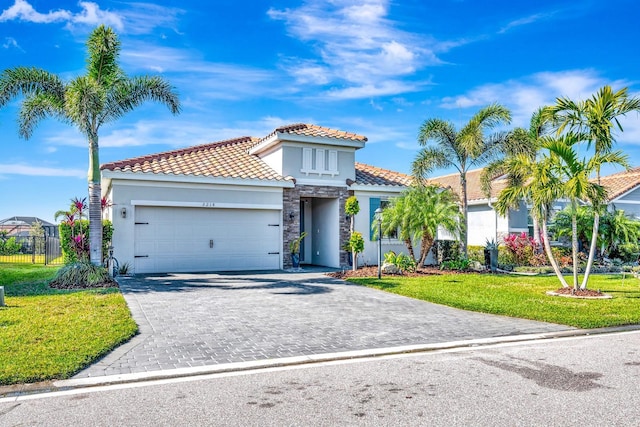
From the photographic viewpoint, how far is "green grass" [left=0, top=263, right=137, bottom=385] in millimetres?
5672

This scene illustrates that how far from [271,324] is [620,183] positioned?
1057 inches

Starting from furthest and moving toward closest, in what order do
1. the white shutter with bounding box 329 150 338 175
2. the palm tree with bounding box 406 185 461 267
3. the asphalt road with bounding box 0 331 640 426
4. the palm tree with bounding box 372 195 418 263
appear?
the white shutter with bounding box 329 150 338 175 < the palm tree with bounding box 372 195 418 263 < the palm tree with bounding box 406 185 461 267 < the asphalt road with bounding box 0 331 640 426

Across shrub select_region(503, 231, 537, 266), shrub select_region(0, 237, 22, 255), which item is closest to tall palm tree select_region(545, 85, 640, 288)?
shrub select_region(503, 231, 537, 266)

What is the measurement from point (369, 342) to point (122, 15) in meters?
11.4

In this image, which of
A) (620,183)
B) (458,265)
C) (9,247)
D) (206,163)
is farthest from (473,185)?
(9,247)

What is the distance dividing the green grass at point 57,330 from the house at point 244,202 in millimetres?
4426

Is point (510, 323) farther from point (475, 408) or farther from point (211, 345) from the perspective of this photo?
point (211, 345)

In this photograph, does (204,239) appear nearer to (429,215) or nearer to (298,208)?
(298,208)

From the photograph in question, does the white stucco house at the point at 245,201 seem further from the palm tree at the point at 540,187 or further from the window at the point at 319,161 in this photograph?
the palm tree at the point at 540,187

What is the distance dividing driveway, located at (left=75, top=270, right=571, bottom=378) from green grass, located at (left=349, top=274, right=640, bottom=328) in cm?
60

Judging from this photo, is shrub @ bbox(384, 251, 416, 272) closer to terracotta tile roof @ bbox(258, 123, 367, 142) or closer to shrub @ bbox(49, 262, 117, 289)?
terracotta tile roof @ bbox(258, 123, 367, 142)

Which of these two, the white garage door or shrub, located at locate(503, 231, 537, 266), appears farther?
shrub, located at locate(503, 231, 537, 266)

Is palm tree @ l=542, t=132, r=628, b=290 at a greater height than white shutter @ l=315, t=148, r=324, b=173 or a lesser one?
lesser

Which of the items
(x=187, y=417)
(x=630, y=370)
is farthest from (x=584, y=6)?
(x=187, y=417)
